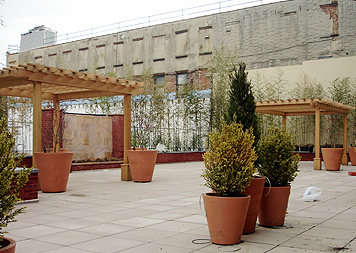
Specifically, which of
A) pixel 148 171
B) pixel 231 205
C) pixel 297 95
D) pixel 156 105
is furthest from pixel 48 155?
pixel 297 95

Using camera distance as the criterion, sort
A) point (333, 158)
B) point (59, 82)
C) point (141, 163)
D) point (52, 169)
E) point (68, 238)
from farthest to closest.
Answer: point (333, 158)
point (141, 163)
point (59, 82)
point (52, 169)
point (68, 238)

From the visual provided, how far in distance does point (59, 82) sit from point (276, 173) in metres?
5.89

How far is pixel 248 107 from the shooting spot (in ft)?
16.7

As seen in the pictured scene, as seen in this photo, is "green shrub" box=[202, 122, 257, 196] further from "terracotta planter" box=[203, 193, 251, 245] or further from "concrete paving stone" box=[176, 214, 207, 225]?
"concrete paving stone" box=[176, 214, 207, 225]

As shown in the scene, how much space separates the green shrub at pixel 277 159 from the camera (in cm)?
473

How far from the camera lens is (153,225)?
476 centimetres

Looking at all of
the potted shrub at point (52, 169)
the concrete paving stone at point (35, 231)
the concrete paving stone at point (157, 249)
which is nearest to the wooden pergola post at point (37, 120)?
the potted shrub at point (52, 169)

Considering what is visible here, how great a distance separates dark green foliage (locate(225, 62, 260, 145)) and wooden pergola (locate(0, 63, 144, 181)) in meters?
4.77

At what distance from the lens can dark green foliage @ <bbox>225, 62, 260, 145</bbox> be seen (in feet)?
16.4

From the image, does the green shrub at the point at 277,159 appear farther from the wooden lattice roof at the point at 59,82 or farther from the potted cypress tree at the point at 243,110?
the wooden lattice roof at the point at 59,82

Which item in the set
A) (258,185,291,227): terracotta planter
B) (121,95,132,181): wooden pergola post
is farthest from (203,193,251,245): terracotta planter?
(121,95,132,181): wooden pergola post

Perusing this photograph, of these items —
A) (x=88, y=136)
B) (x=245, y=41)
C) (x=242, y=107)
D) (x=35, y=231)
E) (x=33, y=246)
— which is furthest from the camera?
(x=245, y=41)

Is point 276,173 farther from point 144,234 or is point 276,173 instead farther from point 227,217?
point 144,234

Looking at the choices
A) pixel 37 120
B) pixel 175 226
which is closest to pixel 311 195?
pixel 175 226
